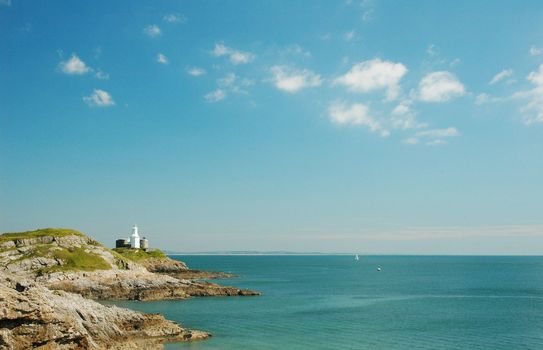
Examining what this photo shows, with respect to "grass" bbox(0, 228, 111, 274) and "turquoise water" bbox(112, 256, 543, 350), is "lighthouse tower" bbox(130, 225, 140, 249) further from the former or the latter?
"turquoise water" bbox(112, 256, 543, 350)

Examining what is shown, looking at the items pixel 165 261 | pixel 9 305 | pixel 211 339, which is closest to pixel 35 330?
pixel 9 305

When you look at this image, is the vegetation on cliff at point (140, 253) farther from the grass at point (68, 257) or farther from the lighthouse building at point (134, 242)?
the grass at point (68, 257)

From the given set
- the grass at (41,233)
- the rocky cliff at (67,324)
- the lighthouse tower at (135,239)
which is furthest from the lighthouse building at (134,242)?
the rocky cliff at (67,324)

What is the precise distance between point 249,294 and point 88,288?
1156 inches

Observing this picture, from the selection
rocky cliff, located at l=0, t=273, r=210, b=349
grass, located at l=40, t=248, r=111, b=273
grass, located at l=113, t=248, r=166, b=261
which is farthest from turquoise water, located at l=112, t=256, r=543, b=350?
grass, located at l=113, t=248, r=166, b=261

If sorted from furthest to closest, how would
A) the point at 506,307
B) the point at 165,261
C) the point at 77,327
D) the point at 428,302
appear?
the point at 165,261 < the point at 428,302 < the point at 506,307 < the point at 77,327

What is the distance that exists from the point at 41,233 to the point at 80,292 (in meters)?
34.0

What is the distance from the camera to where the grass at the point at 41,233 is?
9751 cm

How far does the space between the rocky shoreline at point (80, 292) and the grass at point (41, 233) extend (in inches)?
9.1

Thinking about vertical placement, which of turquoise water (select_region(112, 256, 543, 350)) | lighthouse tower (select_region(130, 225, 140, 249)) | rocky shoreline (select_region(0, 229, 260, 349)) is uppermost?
lighthouse tower (select_region(130, 225, 140, 249))

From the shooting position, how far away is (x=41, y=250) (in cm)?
8931

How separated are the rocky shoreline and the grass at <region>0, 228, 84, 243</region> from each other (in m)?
0.23

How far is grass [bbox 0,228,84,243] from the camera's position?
9751cm

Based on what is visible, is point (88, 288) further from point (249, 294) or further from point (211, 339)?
point (211, 339)
